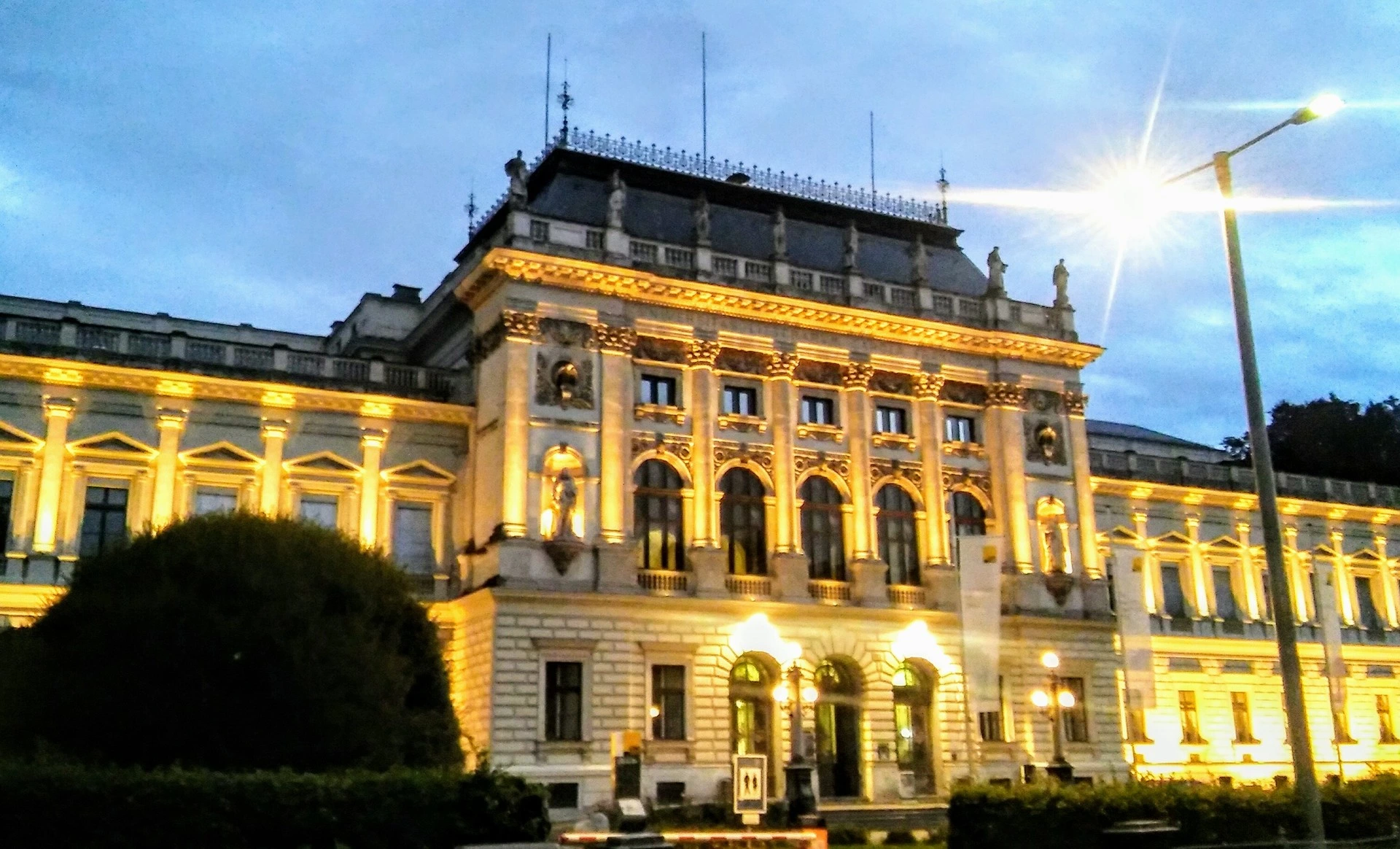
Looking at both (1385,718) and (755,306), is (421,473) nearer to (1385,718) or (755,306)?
(755,306)

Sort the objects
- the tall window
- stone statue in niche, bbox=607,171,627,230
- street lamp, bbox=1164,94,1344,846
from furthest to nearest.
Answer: stone statue in niche, bbox=607,171,627,230, the tall window, street lamp, bbox=1164,94,1344,846

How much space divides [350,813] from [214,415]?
22869 millimetres

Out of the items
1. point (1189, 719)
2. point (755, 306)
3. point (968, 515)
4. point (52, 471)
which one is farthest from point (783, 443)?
point (1189, 719)

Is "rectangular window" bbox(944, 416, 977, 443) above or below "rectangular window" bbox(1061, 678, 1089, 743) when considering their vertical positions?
above

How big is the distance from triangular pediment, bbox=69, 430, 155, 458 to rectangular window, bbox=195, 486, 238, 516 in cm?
172

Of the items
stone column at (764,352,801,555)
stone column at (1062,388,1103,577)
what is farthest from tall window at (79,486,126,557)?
stone column at (1062,388,1103,577)

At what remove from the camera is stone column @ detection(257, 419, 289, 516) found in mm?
38344

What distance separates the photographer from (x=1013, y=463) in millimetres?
45188

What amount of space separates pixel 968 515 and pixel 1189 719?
14.8 meters

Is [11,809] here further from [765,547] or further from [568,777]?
[765,547]

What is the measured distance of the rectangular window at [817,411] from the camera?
42969mm

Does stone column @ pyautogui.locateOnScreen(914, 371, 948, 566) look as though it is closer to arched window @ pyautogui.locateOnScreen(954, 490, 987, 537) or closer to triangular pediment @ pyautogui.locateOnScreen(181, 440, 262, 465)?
arched window @ pyautogui.locateOnScreen(954, 490, 987, 537)

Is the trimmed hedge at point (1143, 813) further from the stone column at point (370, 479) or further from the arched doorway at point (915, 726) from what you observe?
the stone column at point (370, 479)

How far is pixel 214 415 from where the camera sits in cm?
3819
